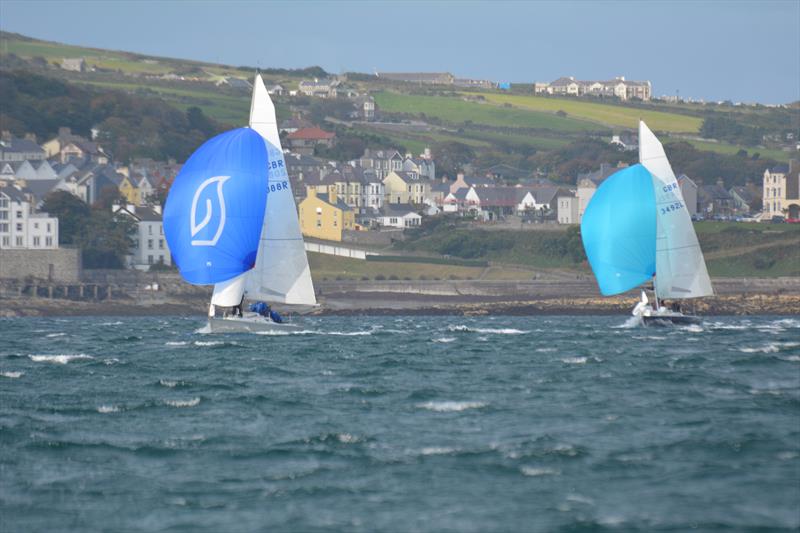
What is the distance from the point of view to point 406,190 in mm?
138250

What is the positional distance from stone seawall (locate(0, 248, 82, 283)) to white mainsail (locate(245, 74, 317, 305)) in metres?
47.0

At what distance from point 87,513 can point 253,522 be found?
2.19 m

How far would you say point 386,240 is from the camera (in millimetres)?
109312

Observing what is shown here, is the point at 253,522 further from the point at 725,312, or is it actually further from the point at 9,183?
the point at 9,183

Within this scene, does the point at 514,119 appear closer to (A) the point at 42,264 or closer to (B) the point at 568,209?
(B) the point at 568,209

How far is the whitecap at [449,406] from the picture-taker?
26252 mm

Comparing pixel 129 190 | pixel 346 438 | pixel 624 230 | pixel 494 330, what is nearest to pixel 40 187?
pixel 129 190

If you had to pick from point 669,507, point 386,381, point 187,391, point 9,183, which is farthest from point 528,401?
point 9,183

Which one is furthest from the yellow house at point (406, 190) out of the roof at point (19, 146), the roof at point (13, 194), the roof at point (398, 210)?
the roof at point (13, 194)

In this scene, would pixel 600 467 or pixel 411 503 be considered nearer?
pixel 411 503

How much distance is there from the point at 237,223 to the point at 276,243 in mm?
2602

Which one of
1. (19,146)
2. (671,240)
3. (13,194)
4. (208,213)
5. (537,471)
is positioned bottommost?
(537,471)

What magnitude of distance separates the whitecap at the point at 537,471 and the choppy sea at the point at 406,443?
0.03 m

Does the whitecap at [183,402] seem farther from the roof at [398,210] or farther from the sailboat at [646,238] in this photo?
the roof at [398,210]
